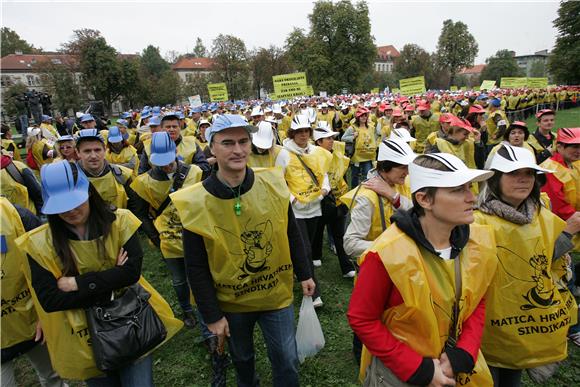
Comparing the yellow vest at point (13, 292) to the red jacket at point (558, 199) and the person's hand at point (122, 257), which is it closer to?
the person's hand at point (122, 257)

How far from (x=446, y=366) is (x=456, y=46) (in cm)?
9449

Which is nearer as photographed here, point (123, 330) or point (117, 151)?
point (123, 330)

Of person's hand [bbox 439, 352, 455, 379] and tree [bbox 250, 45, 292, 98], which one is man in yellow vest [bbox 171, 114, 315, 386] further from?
tree [bbox 250, 45, 292, 98]

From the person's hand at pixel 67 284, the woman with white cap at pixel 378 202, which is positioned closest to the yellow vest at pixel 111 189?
the person's hand at pixel 67 284

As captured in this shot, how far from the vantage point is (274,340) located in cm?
283

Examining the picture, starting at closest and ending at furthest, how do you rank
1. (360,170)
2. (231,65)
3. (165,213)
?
(165,213) < (360,170) < (231,65)

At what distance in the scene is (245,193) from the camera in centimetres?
259

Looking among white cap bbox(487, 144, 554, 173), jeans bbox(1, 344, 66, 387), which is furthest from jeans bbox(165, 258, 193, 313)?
white cap bbox(487, 144, 554, 173)

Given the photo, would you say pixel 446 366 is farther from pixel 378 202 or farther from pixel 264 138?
pixel 264 138

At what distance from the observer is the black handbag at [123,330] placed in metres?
2.34

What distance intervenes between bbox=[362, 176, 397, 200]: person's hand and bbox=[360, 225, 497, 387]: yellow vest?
95cm

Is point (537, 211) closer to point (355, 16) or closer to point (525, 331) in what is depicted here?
point (525, 331)

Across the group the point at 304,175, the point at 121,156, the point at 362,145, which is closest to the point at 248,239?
the point at 304,175

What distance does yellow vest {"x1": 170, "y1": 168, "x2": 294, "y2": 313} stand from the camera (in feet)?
8.23
